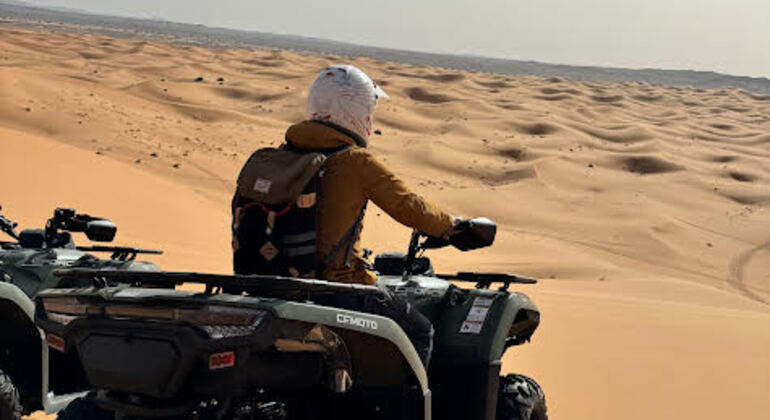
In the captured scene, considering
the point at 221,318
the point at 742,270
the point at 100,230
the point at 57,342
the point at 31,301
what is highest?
the point at 221,318

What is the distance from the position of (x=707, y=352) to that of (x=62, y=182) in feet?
34.0

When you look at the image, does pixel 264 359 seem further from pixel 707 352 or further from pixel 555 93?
pixel 555 93

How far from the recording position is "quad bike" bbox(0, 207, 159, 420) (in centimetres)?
454

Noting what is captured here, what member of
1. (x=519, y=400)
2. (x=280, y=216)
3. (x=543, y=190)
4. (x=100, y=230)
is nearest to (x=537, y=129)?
(x=543, y=190)

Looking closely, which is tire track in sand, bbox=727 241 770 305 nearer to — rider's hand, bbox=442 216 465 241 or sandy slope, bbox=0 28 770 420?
sandy slope, bbox=0 28 770 420

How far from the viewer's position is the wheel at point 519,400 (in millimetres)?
4578

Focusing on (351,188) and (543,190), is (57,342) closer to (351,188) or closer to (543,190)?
(351,188)

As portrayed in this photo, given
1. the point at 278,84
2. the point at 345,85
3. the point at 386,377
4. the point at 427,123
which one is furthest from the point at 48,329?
the point at 278,84

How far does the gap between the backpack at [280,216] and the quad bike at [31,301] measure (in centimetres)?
109

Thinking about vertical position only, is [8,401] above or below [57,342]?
below

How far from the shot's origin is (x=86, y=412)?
3457 millimetres

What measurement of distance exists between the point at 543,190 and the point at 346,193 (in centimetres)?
2418

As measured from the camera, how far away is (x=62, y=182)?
51.5 ft

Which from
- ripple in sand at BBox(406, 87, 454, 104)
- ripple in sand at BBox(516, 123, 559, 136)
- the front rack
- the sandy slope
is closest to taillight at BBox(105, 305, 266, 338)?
the front rack
